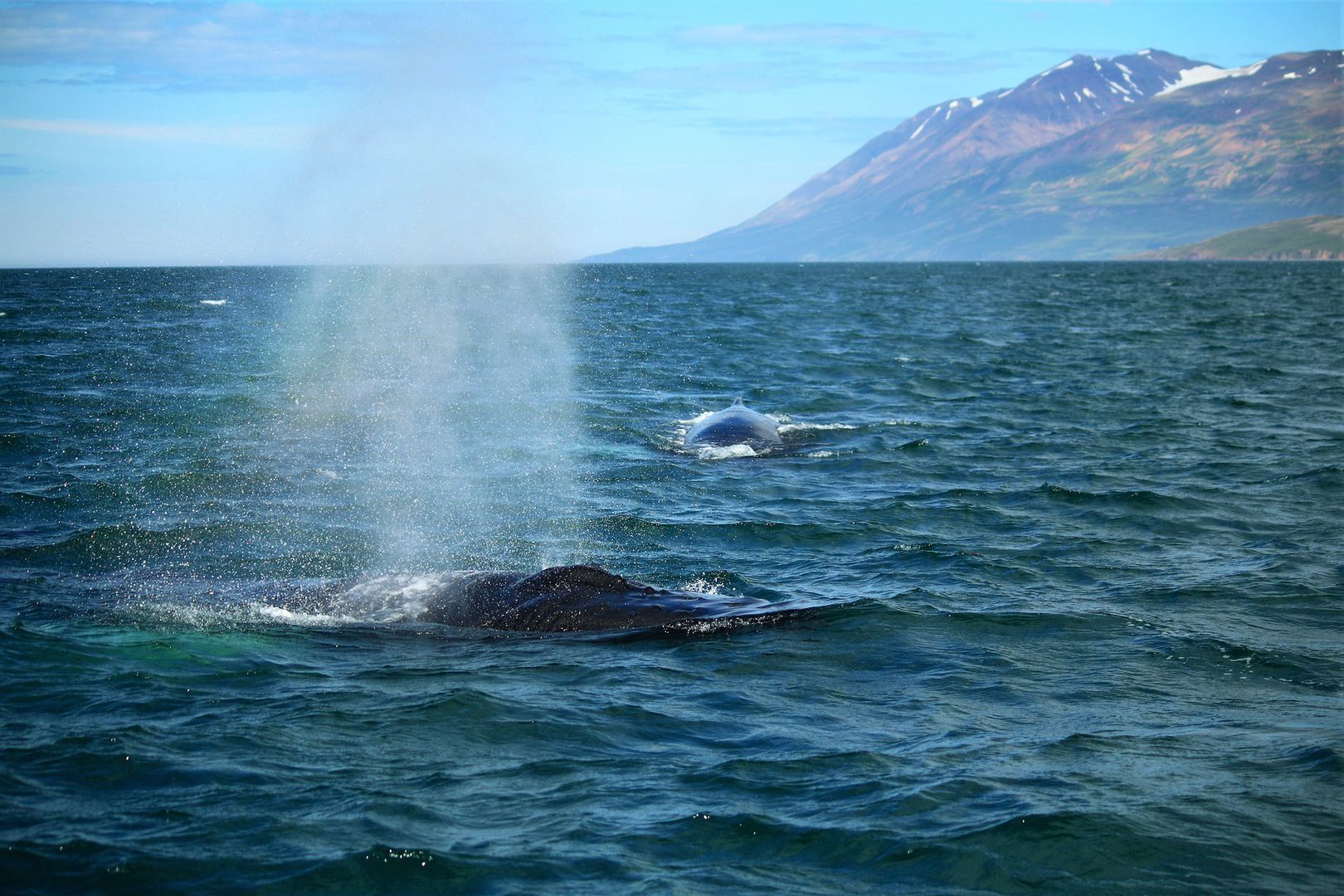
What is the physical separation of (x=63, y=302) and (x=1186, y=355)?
222 ft

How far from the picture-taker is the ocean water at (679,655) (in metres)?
7.65

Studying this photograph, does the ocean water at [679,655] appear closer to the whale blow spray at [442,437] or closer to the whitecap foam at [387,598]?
the whitecap foam at [387,598]

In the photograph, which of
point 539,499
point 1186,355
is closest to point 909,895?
point 539,499

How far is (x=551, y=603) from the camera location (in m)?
12.2

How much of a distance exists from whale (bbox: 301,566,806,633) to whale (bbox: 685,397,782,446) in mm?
11523

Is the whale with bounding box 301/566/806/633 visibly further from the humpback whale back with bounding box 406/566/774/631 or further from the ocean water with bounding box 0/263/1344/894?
the ocean water with bounding box 0/263/1344/894

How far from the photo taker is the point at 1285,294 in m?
92.6

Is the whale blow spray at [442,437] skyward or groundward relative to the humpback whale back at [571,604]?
skyward

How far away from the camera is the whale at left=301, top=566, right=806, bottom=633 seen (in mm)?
12000

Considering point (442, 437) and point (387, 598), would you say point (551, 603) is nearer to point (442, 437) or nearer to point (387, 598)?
point (387, 598)

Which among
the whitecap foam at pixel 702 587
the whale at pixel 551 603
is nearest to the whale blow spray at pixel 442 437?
the whale at pixel 551 603

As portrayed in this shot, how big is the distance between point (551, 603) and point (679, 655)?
1733 mm

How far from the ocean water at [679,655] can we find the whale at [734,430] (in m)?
0.58

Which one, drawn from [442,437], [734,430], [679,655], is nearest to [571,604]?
[679,655]
